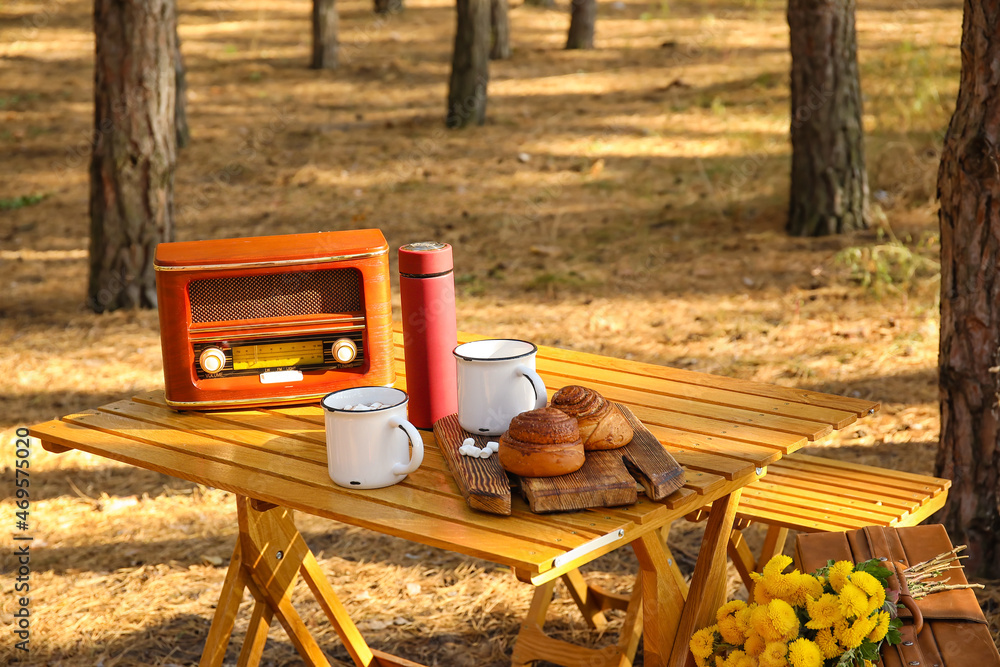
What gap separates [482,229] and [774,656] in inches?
235

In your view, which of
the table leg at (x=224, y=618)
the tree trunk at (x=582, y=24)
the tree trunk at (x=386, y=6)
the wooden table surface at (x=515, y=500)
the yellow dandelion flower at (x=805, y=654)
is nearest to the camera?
the wooden table surface at (x=515, y=500)

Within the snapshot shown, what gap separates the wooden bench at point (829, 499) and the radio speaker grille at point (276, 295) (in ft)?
3.27

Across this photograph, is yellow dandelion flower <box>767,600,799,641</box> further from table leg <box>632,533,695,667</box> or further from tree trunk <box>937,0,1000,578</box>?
tree trunk <box>937,0,1000,578</box>

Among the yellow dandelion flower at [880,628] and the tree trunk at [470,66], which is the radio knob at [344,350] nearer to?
the yellow dandelion flower at [880,628]

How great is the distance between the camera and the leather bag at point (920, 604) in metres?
1.99

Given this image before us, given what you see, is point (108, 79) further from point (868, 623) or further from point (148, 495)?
point (868, 623)

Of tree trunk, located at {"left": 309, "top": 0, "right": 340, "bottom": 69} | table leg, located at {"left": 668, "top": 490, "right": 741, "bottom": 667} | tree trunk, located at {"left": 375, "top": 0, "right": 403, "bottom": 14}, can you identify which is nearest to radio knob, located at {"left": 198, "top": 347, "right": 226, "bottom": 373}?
table leg, located at {"left": 668, "top": 490, "right": 741, "bottom": 667}

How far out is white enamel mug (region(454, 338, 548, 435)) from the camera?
1.94 m

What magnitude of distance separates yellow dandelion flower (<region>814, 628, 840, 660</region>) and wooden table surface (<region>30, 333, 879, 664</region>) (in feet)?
0.86

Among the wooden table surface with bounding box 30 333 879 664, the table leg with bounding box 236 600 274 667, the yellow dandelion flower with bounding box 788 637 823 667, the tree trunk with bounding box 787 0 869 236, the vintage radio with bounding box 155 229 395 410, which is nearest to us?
the wooden table surface with bounding box 30 333 879 664

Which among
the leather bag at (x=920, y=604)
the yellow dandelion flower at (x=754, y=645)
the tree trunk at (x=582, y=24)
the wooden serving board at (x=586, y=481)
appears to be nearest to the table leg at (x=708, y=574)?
the yellow dandelion flower at (x=754, y=645)

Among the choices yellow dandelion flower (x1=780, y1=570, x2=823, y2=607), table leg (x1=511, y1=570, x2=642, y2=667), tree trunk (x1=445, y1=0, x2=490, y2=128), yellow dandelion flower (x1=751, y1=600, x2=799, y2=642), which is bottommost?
table leg (x1=511, y1=570, x2=642, y2=667)

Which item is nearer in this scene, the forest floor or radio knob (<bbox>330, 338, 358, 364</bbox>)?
radio knob (<bbox>330, 338, 358, 364</bbox>)

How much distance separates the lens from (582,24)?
40.9 feet
